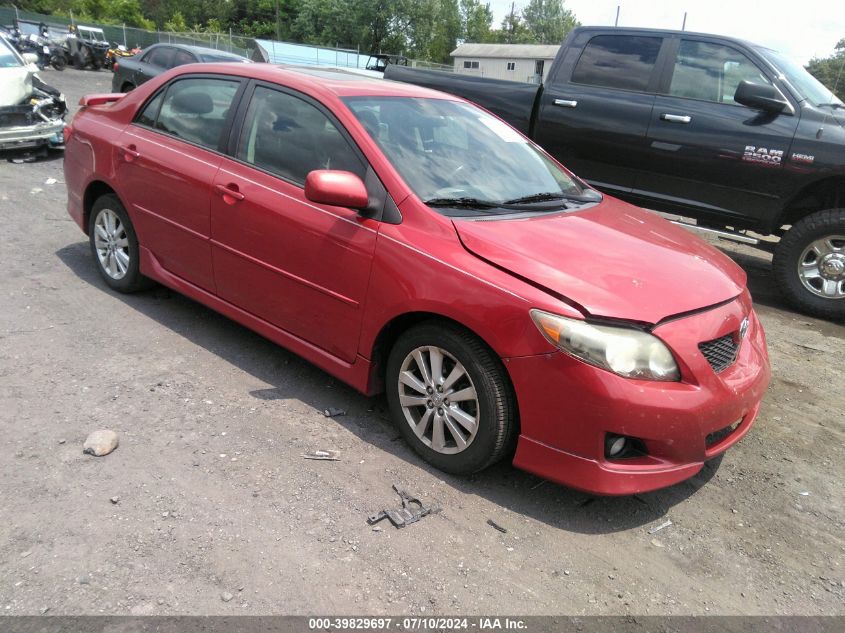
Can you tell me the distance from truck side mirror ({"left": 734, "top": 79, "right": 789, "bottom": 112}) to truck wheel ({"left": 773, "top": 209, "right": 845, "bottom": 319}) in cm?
97

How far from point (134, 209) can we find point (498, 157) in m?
2.50

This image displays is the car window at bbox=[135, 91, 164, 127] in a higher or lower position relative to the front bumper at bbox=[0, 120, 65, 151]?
higher

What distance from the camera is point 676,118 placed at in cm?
608

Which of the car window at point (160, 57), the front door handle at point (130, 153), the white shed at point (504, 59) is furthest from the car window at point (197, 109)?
the white shed at point (504, 59)

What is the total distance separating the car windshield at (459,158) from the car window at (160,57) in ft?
35.0

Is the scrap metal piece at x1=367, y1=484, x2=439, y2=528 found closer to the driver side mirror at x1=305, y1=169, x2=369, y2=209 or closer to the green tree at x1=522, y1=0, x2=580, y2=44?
the driver side mirror at x1=305, y1=169, x2=369, y2=209

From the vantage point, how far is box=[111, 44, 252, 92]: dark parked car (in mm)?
12633

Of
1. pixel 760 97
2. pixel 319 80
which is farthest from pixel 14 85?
pixel 760 97

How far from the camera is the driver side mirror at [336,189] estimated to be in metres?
3.17

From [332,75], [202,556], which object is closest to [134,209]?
[332,75]

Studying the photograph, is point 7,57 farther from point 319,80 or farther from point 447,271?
point 447,271

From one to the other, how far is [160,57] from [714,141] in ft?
36.2

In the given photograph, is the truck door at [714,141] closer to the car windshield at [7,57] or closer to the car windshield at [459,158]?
the car windshield at [459,158]

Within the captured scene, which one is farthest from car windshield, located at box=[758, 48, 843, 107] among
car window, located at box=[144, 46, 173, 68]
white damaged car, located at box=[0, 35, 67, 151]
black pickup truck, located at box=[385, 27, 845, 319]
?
car window, located at box=[144, 46, 173, 68]
